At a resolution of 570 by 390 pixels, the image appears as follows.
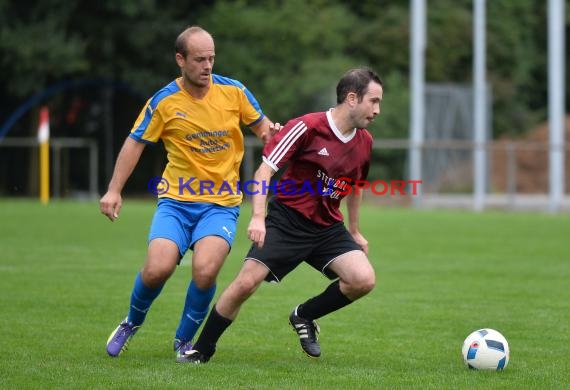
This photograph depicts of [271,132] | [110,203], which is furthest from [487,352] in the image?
[110,203]

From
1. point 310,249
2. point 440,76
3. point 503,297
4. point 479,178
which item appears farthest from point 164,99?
point 440,76

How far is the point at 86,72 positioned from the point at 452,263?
2102 centimetres

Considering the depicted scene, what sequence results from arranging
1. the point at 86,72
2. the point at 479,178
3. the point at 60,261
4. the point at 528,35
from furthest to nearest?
the point at 528,35, the point at 86,72, the point at 479,178, the point at 60,261

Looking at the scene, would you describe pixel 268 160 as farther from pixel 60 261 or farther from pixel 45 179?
pixel 45 179

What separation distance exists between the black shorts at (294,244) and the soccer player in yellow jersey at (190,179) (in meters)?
0.26

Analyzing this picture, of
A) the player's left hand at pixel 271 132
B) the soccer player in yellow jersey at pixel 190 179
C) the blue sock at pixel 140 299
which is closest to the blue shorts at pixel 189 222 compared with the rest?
the soccer player in yellow jersey at pixel 190 179

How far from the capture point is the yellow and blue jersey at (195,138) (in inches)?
268

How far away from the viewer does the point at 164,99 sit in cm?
680

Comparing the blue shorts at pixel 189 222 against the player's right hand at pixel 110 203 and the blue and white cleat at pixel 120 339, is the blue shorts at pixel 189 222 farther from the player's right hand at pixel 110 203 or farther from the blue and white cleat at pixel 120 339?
the blue and white cleat at pixel 120 339

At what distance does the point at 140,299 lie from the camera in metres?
6.86

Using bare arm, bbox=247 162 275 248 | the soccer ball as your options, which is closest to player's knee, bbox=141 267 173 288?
bare arm, bbox=247 162 275 248

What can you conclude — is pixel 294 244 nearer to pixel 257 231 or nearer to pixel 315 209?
pixel 315 209

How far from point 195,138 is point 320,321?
2398 mm

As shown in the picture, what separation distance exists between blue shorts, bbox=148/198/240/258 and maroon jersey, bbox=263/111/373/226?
Answer: 38 centimetres
